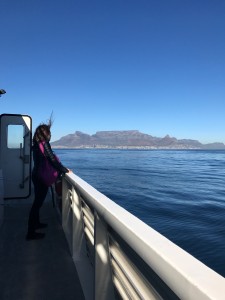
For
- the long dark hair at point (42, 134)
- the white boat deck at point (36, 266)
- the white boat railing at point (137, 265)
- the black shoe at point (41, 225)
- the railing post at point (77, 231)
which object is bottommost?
the white boat deck at point (36, 266)

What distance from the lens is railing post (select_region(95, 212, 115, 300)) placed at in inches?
75.6

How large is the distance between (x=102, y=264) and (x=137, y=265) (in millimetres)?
546

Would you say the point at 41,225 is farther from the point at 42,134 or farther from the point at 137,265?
the point at 137,265

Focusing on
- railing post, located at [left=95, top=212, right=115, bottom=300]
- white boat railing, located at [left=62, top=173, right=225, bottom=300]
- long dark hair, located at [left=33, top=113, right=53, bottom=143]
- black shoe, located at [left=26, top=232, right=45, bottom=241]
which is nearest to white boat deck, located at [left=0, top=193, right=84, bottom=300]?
black shoe, located at [left=26, top=232, right=45, bottom=241]

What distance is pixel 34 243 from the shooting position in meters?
3.85

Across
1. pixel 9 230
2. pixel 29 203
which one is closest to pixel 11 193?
pixel 29 203

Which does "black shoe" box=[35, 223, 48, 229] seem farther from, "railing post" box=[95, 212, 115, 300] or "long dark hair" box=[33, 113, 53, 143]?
"railing post" box=[95, 212, 115, 300]

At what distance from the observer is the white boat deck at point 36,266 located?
8.45 feet

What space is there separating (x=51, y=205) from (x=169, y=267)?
544 centimetres

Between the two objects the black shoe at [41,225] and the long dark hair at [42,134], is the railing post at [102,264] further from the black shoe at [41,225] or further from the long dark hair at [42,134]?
the black shoe at [41,225]

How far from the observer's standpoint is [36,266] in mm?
3143

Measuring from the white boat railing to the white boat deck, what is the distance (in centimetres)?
21

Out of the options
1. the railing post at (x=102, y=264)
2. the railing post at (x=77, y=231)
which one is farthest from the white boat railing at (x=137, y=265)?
the railing post at (x=77, y=231)

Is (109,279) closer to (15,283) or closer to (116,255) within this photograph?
(116,255)
